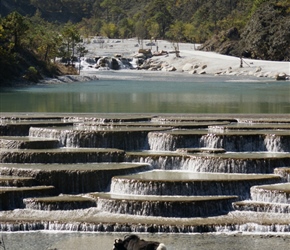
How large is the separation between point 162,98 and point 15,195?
123 ft

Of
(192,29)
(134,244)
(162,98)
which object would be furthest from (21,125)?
(192,29)

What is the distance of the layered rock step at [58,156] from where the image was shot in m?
31.5

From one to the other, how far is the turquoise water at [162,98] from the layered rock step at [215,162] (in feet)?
59.5

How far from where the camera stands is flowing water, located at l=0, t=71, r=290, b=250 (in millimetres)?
23828

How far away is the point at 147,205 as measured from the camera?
26.3 metres

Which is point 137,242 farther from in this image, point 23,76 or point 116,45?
point 116,45

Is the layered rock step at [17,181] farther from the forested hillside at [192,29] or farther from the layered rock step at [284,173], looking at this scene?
the forested hillside at [192,29]

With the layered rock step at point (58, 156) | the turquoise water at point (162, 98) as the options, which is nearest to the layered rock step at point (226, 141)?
the layered rock step at point (58, 156)

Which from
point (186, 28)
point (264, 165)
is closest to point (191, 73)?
point (186, 28)

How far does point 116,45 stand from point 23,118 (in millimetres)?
111970

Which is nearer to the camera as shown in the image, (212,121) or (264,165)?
(264,165)

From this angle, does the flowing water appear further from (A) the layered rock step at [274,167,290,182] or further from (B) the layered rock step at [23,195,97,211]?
(A) the layered rock step at [274,167,290,182]

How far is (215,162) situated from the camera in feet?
99.9

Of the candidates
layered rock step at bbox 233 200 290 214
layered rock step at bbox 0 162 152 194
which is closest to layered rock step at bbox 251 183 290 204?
layered rock step at bbox 233 200 290 214
